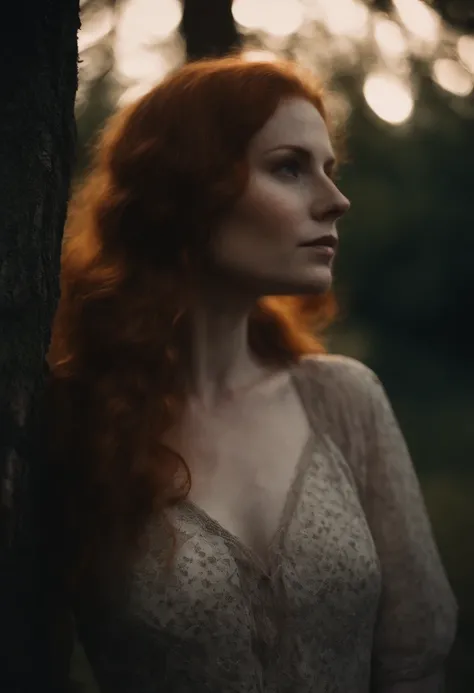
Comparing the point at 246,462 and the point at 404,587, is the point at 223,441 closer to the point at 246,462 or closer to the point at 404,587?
the point at 246,462

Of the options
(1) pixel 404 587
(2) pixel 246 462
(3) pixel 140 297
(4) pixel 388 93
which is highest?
(4) pixel 388 93

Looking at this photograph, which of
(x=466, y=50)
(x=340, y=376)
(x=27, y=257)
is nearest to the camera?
(x=27, y=257)

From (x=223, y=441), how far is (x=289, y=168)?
517mm

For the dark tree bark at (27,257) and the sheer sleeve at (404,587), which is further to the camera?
the sheer sleeve at (404,587)

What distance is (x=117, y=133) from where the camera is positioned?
185 centimetres

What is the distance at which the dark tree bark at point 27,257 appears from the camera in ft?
4.76

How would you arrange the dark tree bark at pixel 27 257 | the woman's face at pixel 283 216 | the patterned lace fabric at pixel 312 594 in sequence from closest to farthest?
the dark tree bark at pixel 27 257 < the patterned lace fabric at pixel 312 594 < the woman's face at pixel 283 216

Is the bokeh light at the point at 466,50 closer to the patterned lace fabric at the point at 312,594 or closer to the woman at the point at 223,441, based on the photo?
the woman at the point at 223,441

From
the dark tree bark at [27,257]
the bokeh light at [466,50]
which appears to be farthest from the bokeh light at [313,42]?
the dark tree bark at [27,257]

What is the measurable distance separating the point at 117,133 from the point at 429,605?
1099mm

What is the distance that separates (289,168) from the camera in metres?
1.71

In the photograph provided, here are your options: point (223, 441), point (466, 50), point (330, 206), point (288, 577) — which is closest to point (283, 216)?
point (330, 206)

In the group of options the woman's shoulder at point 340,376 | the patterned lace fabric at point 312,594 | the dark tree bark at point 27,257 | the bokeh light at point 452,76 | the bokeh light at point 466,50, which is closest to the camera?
the dark tree bark at point 27,257

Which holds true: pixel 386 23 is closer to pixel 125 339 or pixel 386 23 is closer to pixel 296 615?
pixel 125 339
